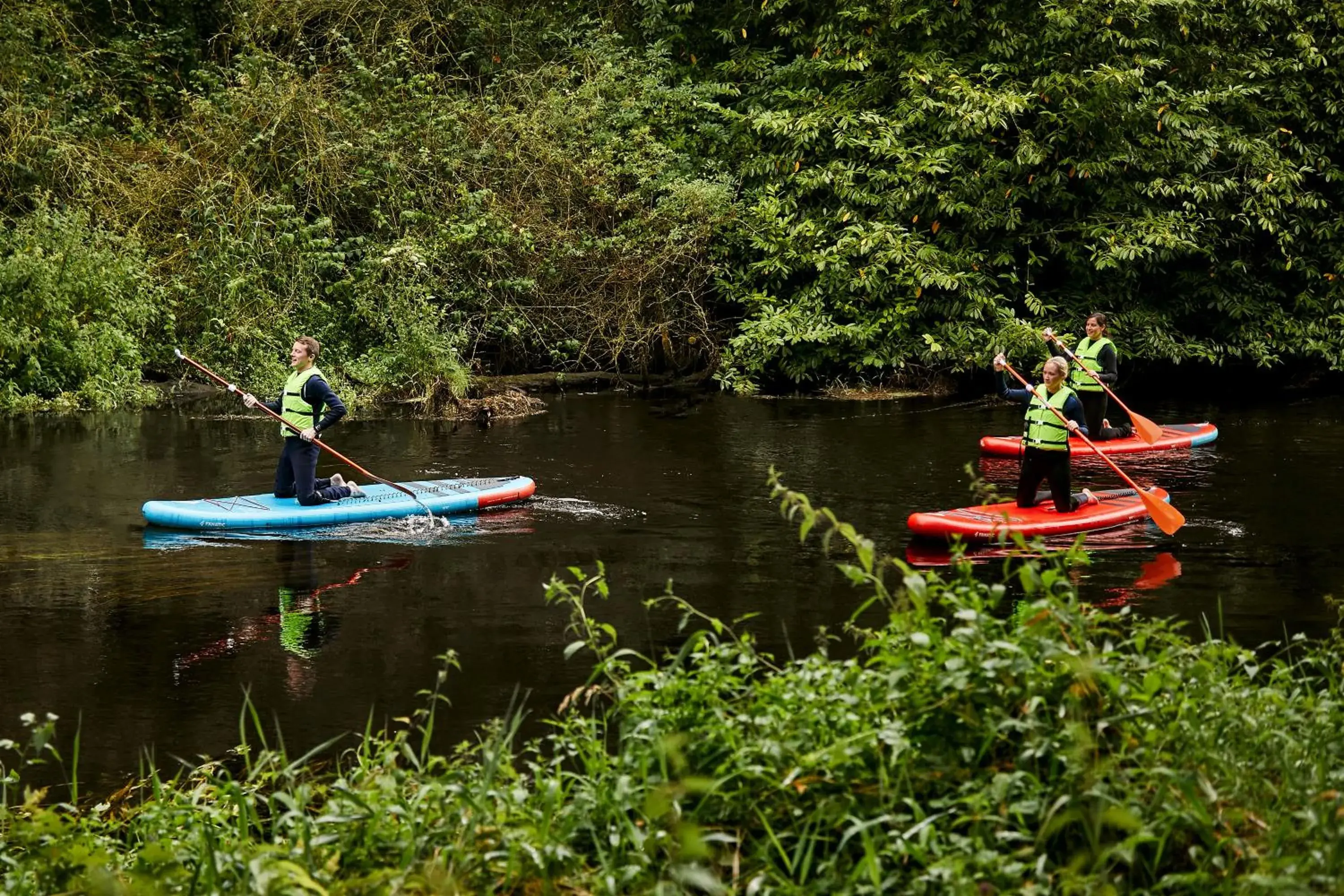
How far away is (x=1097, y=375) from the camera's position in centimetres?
1534

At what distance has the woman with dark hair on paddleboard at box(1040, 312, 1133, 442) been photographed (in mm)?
15492

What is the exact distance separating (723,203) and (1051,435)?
12.4 meters

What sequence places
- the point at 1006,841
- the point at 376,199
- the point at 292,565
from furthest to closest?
1. the point at 376,199
2. the point at 292,565
3. the point at 1006,841

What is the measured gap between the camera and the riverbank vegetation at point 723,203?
2120cm

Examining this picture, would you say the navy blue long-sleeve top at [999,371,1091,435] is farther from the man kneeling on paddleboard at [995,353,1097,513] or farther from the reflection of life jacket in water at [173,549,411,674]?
the reflection of life jacket in water at [173,549,411,674]

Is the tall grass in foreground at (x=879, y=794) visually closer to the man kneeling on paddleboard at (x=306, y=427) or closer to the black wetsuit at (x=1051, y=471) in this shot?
the black wetsuit at (x=1051, y=471)

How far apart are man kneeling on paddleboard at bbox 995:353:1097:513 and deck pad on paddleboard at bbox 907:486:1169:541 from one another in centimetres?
16

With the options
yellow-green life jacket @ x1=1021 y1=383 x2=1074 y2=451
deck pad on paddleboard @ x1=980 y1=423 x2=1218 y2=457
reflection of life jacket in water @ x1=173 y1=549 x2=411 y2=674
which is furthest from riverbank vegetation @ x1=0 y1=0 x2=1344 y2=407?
reflection of life jacket in water @ x1=173 y1=549 x2=411 y2=674

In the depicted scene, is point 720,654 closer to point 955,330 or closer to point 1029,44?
point 955,330

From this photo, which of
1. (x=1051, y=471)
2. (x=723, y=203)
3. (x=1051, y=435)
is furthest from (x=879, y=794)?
(x=723, y=203)

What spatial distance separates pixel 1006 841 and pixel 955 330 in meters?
18.0

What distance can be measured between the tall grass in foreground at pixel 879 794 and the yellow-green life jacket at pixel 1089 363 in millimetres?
11049

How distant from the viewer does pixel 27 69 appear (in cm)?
2333

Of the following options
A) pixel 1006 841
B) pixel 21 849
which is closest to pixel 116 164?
pixel 21 849
